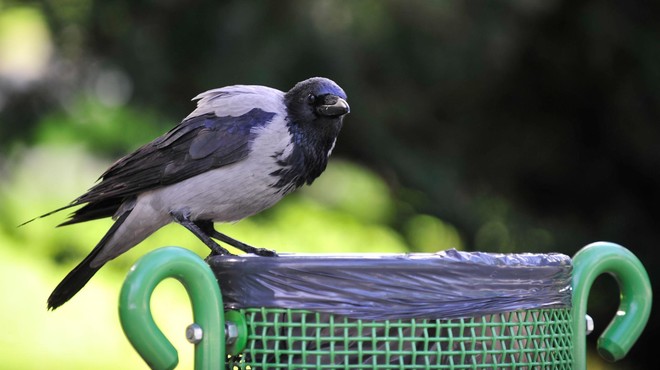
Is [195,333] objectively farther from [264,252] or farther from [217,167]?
[217,167]

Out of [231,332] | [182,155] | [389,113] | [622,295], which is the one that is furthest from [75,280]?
[389,113]

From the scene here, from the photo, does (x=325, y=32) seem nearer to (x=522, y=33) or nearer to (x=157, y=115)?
(x=157, y=115)

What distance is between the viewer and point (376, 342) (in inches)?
93.0

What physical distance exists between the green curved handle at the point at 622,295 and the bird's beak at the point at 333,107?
87cm

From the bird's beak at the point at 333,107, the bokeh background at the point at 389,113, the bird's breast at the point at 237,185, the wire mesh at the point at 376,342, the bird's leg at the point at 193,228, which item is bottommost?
the wire mesh at the point at 376,342

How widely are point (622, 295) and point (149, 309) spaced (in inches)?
54.8

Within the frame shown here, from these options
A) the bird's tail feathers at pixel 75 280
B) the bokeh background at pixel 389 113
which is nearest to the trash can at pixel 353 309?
the bird's tail feathers at pixel 75 280

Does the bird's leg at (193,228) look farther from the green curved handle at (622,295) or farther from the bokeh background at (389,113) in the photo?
the bokeh background at (389,113)

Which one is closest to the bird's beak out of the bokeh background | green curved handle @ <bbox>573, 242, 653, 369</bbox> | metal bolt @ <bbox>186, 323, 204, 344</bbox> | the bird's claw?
the bird's claw

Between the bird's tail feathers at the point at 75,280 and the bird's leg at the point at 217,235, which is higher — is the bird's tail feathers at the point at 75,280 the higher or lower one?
the lower one

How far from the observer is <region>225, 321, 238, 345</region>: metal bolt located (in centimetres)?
241

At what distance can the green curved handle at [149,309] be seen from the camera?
2221 millimetres

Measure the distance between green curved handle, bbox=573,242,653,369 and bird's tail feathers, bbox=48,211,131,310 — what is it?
1.49 m

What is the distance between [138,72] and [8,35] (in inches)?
52.4
